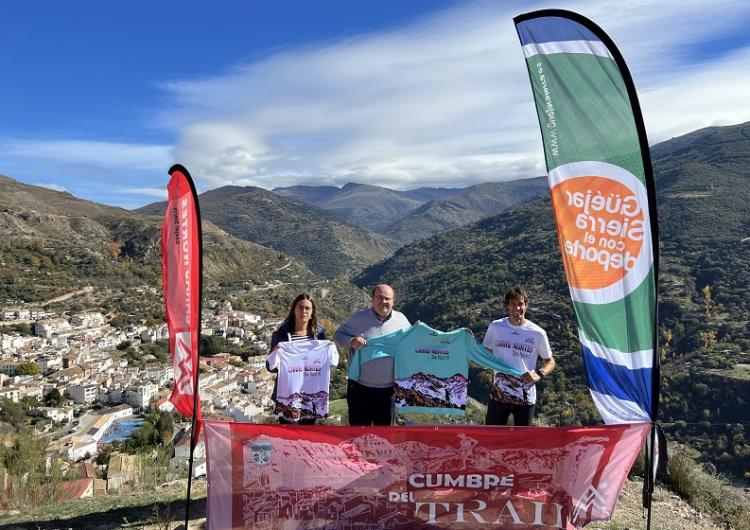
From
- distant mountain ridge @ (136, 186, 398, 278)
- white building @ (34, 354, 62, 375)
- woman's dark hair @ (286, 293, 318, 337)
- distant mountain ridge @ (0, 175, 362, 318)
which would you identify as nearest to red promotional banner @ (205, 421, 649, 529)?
woman's dark hair @ (286, 293, 318, 337)

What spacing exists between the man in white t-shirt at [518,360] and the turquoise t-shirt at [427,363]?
24cm

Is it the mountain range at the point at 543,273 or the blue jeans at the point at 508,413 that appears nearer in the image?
the blue jeans at the point at 508,413

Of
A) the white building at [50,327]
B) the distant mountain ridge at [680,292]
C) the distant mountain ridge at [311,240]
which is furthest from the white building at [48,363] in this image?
the distant mountain ridge at [311,240]

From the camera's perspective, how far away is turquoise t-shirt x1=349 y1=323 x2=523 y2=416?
15.7 feet

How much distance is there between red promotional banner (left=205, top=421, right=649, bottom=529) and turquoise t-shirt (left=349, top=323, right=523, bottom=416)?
0.99 metres

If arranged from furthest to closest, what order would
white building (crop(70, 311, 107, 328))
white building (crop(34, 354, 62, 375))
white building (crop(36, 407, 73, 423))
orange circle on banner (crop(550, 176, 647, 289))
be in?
white building (crop(70, 311, 107, 328)) → white building (crop(34, 354, 62, 375)) → white building (crop(36, 407, 73, 423)) → orange circle on banner (crop(550, 176, 647, 289))

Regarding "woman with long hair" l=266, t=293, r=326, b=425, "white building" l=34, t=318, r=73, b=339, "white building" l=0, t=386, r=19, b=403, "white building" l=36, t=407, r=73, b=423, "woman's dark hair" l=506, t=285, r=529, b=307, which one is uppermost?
"woman's dark hair" l=506, t=285, r=529, b=307

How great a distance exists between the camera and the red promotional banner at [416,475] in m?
3.75

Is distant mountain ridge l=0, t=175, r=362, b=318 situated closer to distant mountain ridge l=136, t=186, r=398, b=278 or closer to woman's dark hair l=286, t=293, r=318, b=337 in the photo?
distant mountain ridge l=136, t=186, r=398, b=278

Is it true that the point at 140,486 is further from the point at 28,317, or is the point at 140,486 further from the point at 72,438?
the point at 28,317

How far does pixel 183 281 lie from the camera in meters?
4.29

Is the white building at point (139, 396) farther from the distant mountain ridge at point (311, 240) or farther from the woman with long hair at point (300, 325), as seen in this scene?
the distant mountain ridge at point (311, 240)

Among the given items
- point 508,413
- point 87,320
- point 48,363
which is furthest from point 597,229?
point 87,320

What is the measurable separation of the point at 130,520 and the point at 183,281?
92.4 inches
